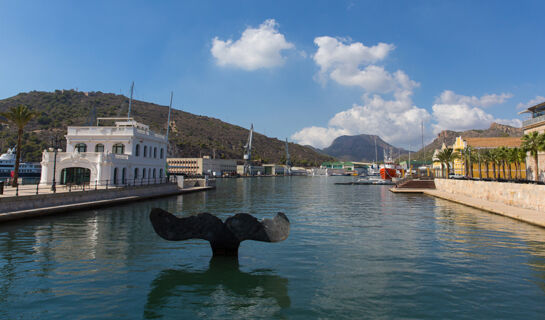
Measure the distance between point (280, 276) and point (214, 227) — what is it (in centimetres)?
273

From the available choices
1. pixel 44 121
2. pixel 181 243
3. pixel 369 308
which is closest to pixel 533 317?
pixel 369 308

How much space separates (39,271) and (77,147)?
35308 millimetres

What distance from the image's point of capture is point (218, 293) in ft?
26.7

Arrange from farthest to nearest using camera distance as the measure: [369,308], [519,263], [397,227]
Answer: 1. [397,227]
2. [519,263]
3. [369,308]

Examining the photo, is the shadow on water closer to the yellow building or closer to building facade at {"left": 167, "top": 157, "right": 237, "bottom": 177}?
the yellow building

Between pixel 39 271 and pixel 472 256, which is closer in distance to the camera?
pixel 39 271

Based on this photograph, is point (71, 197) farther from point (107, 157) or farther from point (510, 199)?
point (510, 199)

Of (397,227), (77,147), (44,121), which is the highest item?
(44,121)

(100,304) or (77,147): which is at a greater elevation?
(77,147)

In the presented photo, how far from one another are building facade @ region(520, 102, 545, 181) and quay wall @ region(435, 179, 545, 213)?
1034 centimetres

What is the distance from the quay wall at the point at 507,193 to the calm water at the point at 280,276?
7991 millimetres

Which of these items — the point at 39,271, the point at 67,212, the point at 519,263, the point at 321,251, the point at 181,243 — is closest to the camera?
the point at 39,271

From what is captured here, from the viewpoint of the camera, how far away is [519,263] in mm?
10969

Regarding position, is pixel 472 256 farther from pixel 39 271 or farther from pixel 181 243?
pixel 39 271
